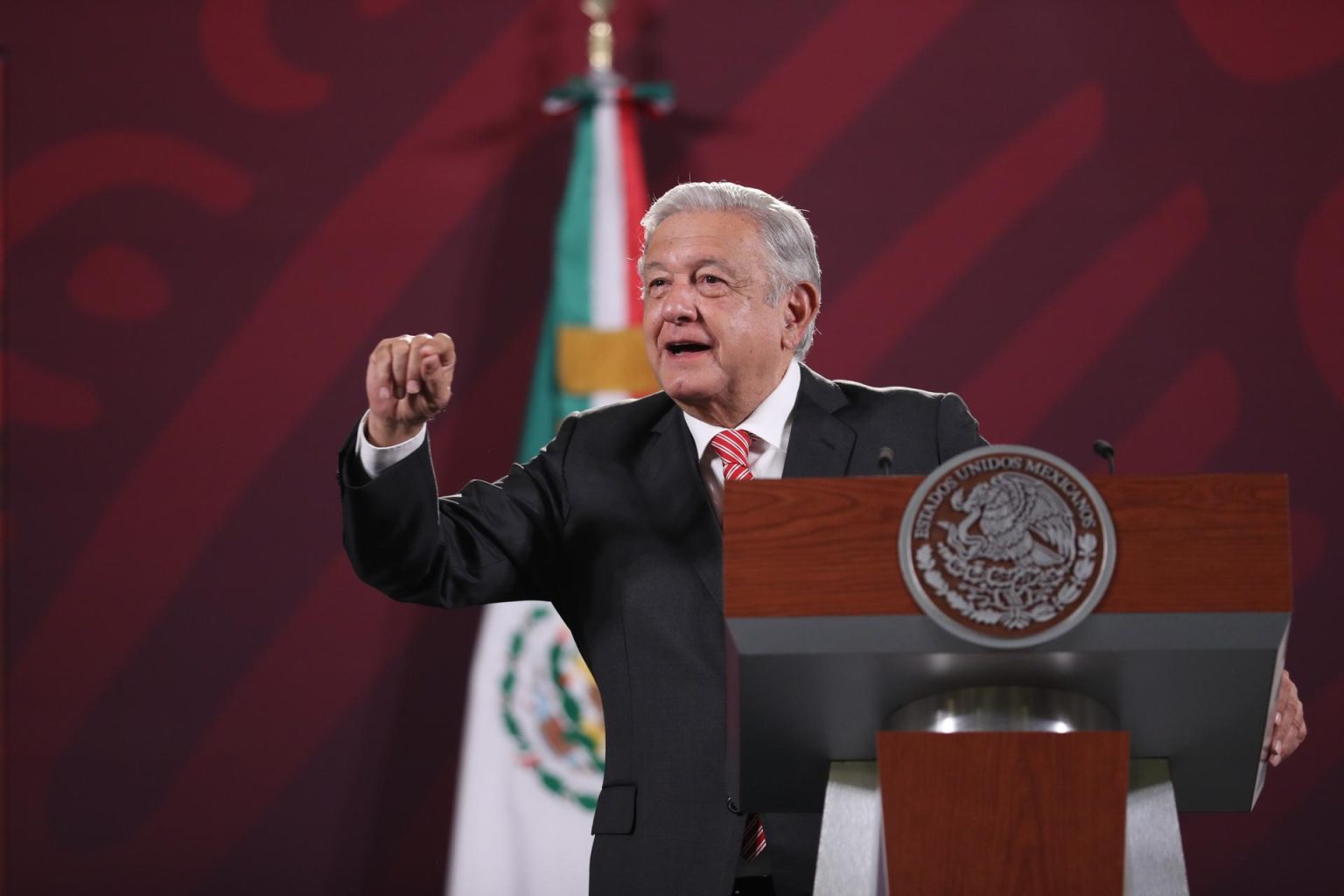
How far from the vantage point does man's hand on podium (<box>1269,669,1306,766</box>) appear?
1374 millimetres

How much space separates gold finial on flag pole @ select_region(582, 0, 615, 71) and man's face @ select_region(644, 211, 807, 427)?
72.5 inches

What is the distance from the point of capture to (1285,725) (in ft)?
4.56

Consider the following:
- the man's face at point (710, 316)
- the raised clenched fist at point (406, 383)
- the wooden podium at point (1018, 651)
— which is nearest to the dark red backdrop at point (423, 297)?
the man's face at point (710, 316)

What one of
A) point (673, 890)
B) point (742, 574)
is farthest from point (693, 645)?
point (742, 574)

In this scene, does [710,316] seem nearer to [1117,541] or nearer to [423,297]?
[1117,541]

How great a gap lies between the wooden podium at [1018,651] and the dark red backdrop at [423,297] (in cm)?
251

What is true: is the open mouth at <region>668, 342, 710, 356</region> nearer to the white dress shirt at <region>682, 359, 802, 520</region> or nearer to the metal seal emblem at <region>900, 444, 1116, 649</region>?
the white dress shirt at <region>682, 359, 802, 520</region>

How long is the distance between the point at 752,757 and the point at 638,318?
7.38ft

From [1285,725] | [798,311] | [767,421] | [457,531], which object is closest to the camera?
[1285,725]

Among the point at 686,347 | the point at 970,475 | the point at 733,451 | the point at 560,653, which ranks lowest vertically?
the point at 970,475

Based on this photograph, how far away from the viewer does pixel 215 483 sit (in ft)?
12.1

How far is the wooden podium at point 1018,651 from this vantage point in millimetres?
1149

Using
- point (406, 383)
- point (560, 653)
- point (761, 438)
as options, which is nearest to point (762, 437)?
point (761, 438)

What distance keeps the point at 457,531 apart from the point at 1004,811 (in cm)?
79
